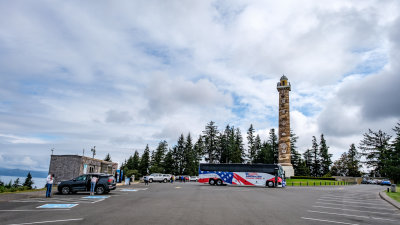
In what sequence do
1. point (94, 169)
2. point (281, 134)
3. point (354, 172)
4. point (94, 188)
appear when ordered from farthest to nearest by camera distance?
point (354, 172) < point (281, 134) < point (94, 169) < point (94, 188)

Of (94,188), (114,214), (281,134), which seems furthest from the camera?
(281,134)

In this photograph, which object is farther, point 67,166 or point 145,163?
point 145,163

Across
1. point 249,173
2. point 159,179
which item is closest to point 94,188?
point 249,173

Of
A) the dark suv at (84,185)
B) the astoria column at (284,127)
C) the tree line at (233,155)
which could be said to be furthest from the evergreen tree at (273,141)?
the dark suv at (84,185)

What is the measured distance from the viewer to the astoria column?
189 feet

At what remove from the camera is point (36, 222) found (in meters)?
8.80

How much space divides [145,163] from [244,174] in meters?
53.5

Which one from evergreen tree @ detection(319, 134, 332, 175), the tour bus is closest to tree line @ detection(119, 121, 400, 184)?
evergreen tree @ detection(319, 134, 332, 175)

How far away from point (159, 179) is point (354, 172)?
6357cm

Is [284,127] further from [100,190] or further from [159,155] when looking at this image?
[100,190]

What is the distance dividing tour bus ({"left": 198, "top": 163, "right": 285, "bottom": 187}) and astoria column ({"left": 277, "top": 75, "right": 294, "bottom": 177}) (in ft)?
71.2

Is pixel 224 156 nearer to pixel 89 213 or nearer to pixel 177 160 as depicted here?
pixel 177 160

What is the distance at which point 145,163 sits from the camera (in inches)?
3314

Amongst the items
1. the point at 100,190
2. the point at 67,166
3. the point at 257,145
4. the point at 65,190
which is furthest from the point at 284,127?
the point at 65,190
